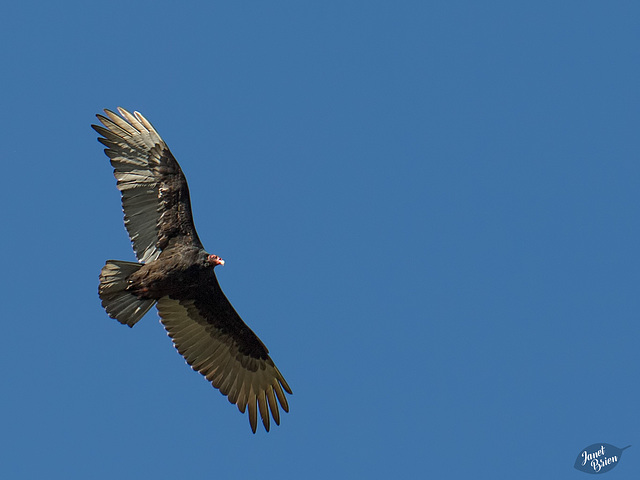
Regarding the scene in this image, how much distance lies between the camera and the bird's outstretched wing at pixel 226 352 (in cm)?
1378

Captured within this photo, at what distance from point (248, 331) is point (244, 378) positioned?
715 millimetres

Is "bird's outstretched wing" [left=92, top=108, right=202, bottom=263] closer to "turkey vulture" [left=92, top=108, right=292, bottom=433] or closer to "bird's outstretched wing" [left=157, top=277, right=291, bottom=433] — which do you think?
"turkey vulture" [left=92, top=108, right=292, bottom=433]

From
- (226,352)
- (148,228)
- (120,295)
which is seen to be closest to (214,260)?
(148,228)

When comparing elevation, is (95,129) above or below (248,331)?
above

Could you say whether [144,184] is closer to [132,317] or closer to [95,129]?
[95,129]

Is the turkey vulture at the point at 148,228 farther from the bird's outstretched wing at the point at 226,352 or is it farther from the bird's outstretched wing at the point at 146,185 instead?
the bird's outstretched wing at the point at 226,352

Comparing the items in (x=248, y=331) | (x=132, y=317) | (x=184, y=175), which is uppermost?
(x=184, y=175)

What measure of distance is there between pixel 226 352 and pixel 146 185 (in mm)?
2922

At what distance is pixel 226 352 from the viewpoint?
14.2 m

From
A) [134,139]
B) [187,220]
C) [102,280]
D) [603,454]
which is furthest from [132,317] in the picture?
[603,454]

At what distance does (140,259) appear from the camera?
13.0 m

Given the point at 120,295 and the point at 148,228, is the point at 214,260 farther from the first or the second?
the point at 120,295

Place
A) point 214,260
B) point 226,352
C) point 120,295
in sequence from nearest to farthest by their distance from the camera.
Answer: point 120,295
point 214,260
point 226,352

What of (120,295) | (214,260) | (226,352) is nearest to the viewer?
(120,295)
